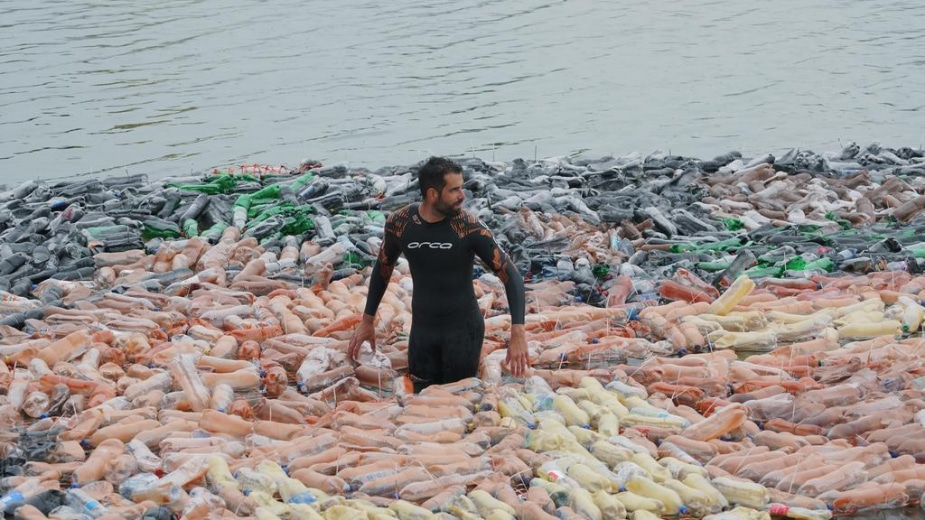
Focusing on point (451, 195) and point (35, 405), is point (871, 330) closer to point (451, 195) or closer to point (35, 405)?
point (451, 195)

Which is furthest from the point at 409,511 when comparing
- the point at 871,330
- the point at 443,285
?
the point at 871,330

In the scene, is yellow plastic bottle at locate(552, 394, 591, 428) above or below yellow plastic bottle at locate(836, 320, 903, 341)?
above

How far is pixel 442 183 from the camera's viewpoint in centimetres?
888

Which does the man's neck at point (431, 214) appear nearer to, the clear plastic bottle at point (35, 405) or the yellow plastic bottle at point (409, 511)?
the yellow plastic bottle at point (409, 511)

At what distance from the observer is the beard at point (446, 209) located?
8.96 m

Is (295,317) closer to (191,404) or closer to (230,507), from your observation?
(191,404)

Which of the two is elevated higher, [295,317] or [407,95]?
[295,317]

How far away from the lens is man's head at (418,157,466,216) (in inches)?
349

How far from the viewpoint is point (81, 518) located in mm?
7379

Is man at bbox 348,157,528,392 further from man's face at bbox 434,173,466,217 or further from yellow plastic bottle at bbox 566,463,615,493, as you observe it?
yellow plastic bottle at bbox 566,463,615,493

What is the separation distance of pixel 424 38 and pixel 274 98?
881 cm

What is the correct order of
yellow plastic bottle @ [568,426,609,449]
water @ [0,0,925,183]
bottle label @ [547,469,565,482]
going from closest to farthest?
bottle label @ [547,469,565,482]
yellow plastic bottle @ [568,426,609,449]
water @ [0,0,925,183]

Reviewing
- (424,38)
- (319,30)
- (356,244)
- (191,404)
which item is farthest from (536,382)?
(319,30)

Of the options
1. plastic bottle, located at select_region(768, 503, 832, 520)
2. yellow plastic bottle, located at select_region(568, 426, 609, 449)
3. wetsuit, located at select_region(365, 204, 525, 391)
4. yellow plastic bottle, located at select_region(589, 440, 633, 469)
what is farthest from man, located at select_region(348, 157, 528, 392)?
plastic bottle, located at select_region(768, 503, 832, 520)
